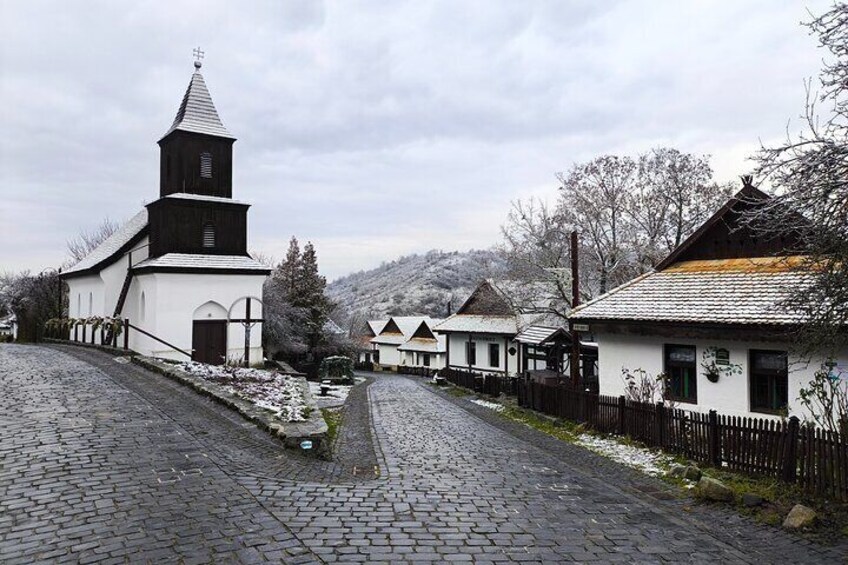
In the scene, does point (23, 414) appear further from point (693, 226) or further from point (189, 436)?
point (693, 226)

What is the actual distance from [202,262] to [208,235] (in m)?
1.84

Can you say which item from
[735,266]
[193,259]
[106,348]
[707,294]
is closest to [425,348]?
[193,259]

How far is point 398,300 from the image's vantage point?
128250 mm

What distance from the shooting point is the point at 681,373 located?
1623 cm

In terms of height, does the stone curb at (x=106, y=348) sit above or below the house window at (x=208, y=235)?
below

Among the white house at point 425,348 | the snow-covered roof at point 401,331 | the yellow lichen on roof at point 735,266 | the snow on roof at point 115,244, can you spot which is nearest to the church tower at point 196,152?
the snow on roof at point 115,244

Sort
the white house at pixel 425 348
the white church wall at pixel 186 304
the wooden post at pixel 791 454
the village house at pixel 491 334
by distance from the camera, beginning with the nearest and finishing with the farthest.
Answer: the wooden post at pixel 791 454 → the white church wall at pixel 186 304 → the village house at pixel 491 334 → the white house at pixel 425 348

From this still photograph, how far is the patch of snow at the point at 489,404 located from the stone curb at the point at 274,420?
8.65m

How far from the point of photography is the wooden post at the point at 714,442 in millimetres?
11695

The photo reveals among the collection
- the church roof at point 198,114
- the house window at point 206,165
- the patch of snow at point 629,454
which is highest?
the church roof at point 198,114

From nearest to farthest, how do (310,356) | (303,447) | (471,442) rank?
(303,447)
(471,442)
(310,356)

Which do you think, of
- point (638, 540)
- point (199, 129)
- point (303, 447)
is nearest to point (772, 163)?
point (638, 540)

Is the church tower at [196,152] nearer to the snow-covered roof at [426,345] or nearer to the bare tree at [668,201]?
the bare tree at [668,201]

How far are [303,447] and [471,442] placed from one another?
4781 millimetres
